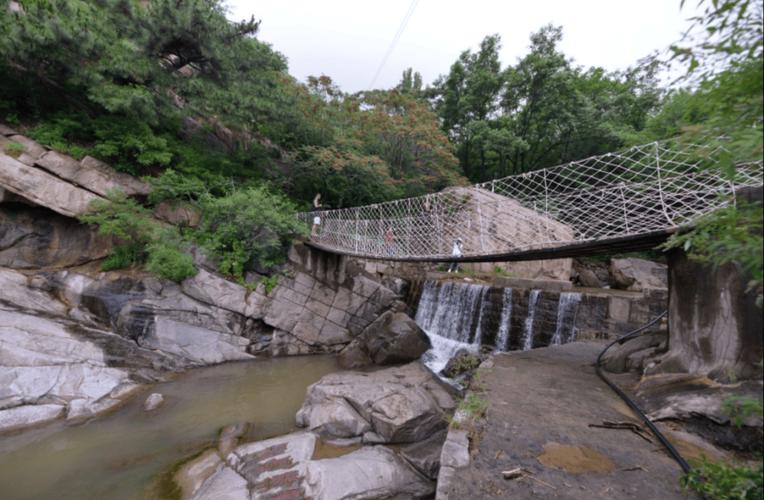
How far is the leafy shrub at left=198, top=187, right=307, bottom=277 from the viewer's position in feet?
16.8

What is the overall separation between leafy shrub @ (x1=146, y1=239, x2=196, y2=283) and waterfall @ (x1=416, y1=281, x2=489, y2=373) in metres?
4.00

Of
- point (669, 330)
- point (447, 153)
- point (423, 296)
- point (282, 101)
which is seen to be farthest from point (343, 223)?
point (669, 330)

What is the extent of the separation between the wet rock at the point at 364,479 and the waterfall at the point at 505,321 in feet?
10.1

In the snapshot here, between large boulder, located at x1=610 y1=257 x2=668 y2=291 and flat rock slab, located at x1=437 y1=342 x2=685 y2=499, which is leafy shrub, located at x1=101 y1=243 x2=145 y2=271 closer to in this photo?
flat rock slab, located at x1=437 y1=342 x2=685 y2=499

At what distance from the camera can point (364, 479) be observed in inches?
86.9

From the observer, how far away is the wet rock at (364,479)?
211 centimetres

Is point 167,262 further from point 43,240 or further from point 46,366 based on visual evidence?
point 43,240

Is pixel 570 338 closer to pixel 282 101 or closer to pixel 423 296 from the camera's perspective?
pixel 423 296

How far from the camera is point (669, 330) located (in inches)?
88.9

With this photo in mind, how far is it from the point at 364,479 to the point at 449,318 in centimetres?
384

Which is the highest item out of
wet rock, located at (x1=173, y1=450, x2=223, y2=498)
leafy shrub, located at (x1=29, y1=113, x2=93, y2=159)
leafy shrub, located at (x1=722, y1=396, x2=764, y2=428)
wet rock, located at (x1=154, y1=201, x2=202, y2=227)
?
leafy shrub, located at (x1=29, y1=113, x2=93, y2=159)

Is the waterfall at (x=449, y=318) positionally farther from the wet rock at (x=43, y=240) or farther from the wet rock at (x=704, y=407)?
the wet rock at (x=43, y=240)

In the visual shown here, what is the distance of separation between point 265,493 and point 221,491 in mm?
316

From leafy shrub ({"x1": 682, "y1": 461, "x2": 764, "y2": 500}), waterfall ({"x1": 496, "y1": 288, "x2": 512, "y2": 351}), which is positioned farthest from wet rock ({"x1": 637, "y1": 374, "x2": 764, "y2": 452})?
waterfall ({"x1": 496, "y1": 288, "x2": 512, "y2": 351})
